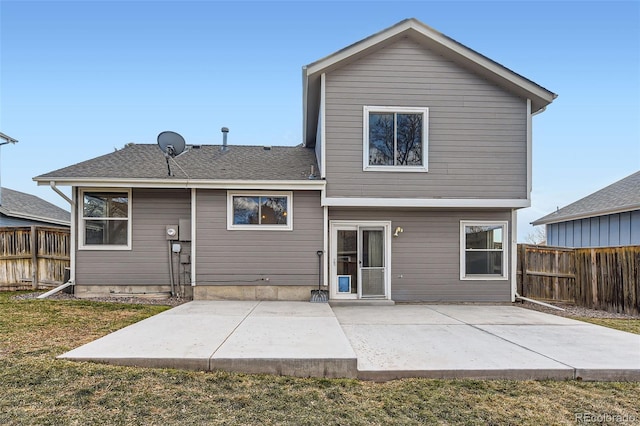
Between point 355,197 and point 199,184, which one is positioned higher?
point 199,184

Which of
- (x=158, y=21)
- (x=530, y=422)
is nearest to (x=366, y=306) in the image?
(x=530, y=422)

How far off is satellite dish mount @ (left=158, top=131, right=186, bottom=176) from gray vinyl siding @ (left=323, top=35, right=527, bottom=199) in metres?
3.79

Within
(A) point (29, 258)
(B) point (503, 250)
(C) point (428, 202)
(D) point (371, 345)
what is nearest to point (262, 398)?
(D) point (371, 345)

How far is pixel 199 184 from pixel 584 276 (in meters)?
10.3

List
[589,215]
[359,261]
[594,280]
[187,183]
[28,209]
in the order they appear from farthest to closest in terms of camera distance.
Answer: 1. [28,209]
2. [589,215]
3. [594,280]
4. [359,261]
5. [187,183]

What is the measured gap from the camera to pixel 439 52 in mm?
8922

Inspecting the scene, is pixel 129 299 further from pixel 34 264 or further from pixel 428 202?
pixel 428 202

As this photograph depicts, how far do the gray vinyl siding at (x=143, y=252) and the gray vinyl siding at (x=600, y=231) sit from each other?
1389cm

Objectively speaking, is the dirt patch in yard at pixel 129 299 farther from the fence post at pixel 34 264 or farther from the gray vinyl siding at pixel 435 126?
the gray vinyl siding at pixel 435 126

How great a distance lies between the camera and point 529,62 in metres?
16.8

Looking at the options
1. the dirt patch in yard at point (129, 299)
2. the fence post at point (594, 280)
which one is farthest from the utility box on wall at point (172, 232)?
the fence post at point (594, 280)

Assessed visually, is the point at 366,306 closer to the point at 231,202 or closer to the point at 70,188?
the point at 231,202

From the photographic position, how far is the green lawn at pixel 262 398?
9.99 ft

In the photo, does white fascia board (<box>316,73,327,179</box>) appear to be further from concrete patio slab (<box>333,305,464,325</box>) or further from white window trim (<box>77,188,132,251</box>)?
white window trim (<box>77,188,132,251</box>)
